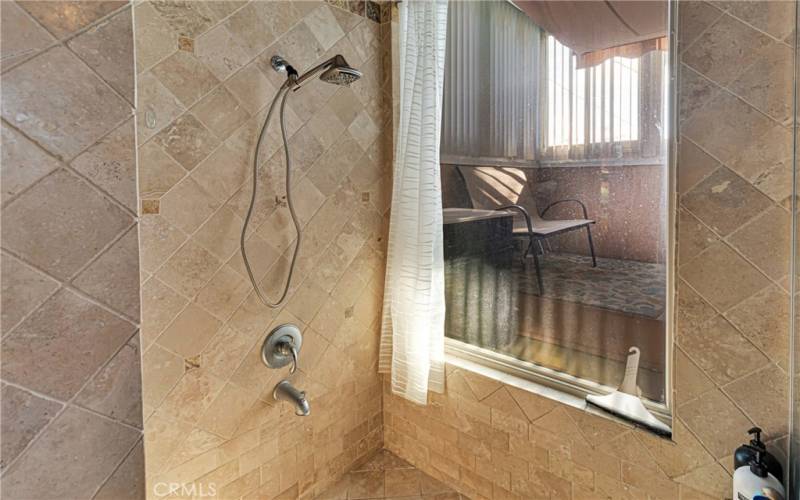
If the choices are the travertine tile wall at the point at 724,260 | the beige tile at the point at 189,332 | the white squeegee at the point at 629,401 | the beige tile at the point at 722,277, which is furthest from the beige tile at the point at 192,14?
the white squeegee at the point at 629,401

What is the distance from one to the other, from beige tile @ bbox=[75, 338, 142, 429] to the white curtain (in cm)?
126

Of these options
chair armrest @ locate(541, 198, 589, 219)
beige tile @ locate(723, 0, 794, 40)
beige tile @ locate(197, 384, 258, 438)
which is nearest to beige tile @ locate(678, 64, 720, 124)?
beige tile @ locate(723, 0, 794, 40)

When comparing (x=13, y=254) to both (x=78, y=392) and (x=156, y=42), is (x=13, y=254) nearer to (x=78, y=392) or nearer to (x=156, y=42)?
(x=78, y=392)

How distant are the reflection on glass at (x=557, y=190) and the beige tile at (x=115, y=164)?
1.34 meters

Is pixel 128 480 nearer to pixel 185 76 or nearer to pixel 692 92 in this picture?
pixel 185 76

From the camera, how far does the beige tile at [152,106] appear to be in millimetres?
1159

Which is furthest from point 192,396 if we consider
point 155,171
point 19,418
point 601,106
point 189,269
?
point 601,106

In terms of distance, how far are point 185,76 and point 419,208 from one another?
948mm

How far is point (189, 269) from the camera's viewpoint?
1276 mm

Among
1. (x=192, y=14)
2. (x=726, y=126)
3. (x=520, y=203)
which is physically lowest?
(x=520, y=203)

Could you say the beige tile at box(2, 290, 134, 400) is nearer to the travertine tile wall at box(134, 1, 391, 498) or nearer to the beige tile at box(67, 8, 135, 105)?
the beige tile at box(67, 8, 135, 105)

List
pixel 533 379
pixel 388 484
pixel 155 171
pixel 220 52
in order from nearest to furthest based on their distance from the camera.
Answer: pixel 155 171, pixel 220 52, pixel 533 379, pixel 388 484

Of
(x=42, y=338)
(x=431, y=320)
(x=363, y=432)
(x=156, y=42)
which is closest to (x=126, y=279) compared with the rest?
(x=42, y=338)

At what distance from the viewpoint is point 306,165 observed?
60.7 inches
